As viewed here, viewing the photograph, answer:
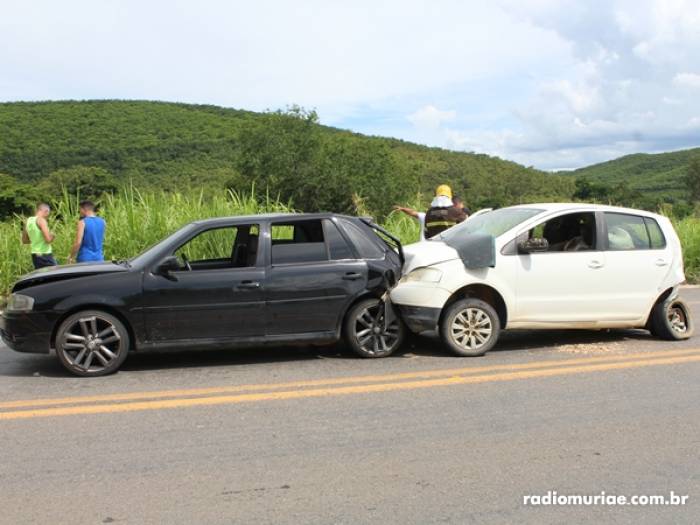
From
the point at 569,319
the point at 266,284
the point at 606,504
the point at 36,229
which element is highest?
the point at 36,229

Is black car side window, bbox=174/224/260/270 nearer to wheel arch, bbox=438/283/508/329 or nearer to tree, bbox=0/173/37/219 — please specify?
wheel arch, bbox=438/283/508/329

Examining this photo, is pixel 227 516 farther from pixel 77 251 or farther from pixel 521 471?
pixel 77 251

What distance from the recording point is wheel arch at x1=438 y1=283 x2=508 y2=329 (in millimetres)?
6895

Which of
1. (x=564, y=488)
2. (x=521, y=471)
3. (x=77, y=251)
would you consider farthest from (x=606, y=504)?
(x=77, y=251)

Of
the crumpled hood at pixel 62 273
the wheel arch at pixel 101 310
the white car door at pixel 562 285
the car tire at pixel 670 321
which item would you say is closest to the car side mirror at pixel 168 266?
the crumpled hood at pixel 62 273

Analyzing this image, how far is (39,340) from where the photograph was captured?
6027 mm

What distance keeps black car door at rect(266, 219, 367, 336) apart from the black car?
0.01 metres

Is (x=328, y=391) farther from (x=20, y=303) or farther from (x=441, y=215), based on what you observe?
(x=441, y=215)

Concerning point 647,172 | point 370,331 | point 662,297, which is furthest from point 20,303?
point 647,172

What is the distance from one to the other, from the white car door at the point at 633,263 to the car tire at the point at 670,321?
22cm

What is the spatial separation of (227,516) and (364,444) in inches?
48.2

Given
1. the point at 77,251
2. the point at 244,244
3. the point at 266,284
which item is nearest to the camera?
the point at 266,284

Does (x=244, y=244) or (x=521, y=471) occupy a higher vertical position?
(x=244, y=244)

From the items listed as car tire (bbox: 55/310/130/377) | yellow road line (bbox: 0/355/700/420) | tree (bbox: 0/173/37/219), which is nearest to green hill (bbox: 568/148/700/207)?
tree (bbox: 0/173/37/219)
